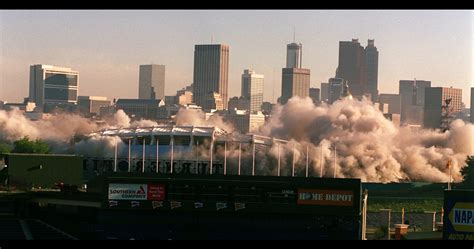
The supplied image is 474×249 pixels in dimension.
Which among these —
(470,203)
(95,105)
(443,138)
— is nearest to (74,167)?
(470,203)

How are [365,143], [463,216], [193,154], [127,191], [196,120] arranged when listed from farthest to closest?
[196,120] < [365,143] < [193,154] < [127,191] < [463,216]

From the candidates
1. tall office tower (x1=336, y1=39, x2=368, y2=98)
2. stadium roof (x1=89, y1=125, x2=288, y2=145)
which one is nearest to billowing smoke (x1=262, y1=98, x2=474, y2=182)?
stadium roof (x1=89, y1=125, x2=288, y2=145)

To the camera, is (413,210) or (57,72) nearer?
(413,210)

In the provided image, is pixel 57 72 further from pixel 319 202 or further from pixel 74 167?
pixel 319 202

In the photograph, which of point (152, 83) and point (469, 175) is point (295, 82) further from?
point (469, 175)

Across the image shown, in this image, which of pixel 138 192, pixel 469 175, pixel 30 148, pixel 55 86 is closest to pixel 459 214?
pixel 138 192

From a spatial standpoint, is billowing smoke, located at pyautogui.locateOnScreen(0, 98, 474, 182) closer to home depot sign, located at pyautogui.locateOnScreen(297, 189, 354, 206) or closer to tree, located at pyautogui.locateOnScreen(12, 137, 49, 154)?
tree, located at pyautogui.locateOnScreen(12, 137, 49, 154)
